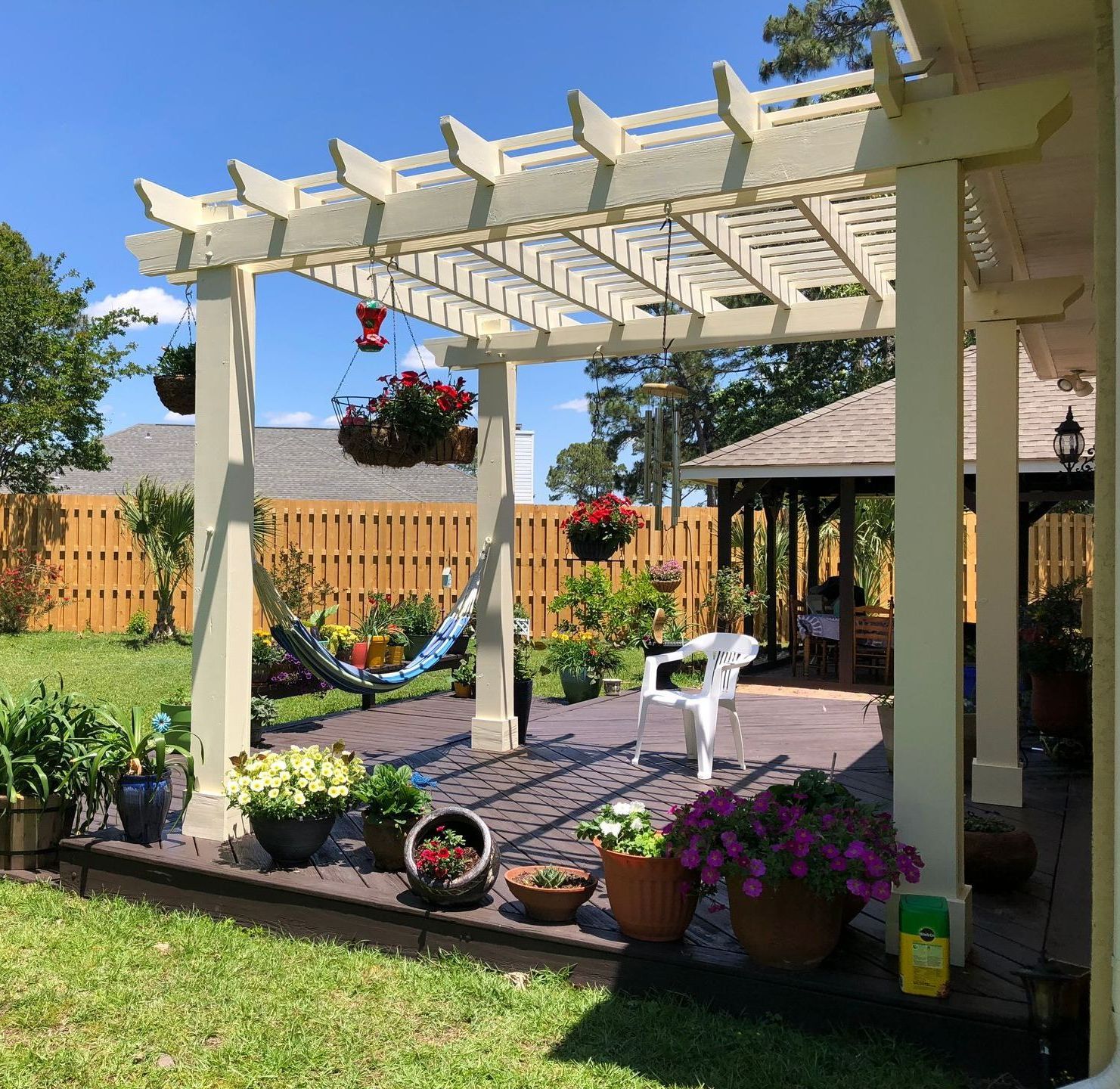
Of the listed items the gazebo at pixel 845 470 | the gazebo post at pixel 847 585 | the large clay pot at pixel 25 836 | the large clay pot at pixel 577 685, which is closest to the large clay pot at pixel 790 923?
the large clay pot at pixel 25 836

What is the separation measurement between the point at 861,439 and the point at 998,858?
23.5 ft

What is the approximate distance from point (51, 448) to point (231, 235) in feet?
46.0

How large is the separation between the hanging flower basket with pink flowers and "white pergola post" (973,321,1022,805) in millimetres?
2291

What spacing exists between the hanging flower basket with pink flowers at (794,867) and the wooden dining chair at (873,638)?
730 cm

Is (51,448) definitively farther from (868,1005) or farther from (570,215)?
(868,1005)

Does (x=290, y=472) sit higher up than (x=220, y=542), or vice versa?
(x=290, y=472)

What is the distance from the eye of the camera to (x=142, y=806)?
13.4ft

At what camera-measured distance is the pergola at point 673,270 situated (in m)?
3.04

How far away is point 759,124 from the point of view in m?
3.33

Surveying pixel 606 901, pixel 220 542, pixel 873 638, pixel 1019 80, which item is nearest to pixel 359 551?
pixel 873 638

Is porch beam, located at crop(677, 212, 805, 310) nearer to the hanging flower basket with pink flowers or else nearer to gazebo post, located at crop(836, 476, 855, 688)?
the hanging flower basket with pink flowers

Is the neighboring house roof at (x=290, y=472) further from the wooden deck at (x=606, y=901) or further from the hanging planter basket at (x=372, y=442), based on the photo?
the hanging planter basket at (x=372, y=442)

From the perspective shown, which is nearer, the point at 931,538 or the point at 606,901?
the point at 931,538

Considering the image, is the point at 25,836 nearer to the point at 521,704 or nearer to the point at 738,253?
the point at 521,704
